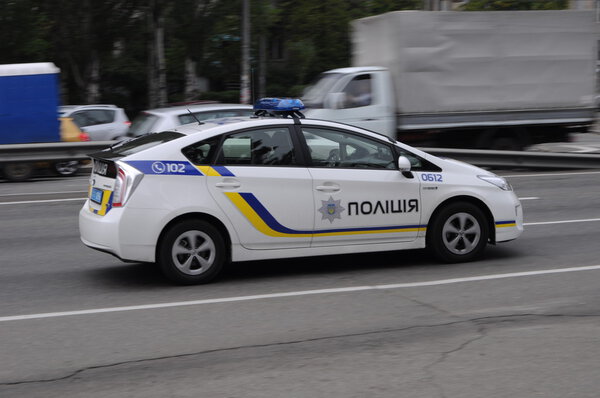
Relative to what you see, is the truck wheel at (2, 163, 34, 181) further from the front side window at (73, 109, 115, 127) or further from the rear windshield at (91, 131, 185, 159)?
the rear windshield at (91, 131, 185, 159)

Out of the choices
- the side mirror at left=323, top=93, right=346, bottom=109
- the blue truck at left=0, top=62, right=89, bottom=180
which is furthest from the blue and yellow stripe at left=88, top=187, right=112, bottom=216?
the blue truck at left=0, top=62, right=89, bottom=180

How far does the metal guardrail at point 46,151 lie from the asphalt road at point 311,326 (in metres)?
7.95

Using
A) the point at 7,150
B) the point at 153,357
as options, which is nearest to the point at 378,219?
the point at 153,357

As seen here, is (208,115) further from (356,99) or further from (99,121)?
(99,121)

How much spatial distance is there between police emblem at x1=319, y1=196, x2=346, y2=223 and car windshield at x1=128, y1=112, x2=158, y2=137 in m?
7.98

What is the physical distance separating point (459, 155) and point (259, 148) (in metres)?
9.97

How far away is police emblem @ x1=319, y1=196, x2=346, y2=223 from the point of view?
782 cm

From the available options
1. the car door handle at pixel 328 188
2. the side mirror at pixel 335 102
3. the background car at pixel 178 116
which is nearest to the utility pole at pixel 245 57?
the side mirror at pixel 335 102

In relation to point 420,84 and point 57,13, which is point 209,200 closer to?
point 420,84

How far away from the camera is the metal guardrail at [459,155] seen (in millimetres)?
17047

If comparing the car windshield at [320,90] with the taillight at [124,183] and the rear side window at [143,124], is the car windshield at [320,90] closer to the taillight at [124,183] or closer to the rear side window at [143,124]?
the rear side window at [143,124]

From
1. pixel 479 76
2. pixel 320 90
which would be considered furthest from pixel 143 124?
pixel 479 76

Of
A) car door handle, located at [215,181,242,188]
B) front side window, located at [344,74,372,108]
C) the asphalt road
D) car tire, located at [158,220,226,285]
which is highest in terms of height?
front side window, located at [344,74,372,108]

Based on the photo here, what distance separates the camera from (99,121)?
75.4 feet
